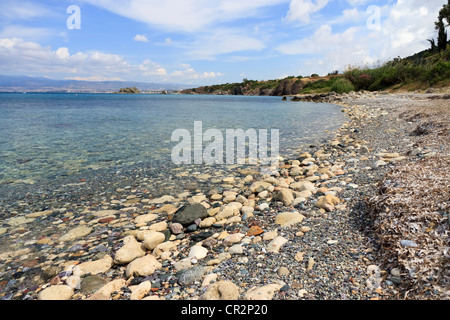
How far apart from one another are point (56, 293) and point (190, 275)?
154cm

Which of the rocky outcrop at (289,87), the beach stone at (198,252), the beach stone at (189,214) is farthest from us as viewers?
the rocky outcrop at (289,87)

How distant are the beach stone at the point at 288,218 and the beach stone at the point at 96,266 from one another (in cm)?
254

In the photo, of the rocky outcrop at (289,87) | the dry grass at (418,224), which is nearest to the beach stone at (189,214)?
the dry grass at (418,224)

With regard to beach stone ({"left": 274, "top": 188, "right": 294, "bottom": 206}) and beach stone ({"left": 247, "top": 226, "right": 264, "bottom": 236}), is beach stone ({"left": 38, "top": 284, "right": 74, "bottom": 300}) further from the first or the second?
beach stone ({"left": 274, "top": 188, "right": 294, "bottom": 206})

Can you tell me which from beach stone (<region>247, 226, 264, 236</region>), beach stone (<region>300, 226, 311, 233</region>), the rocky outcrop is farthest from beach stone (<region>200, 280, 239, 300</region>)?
the rocky outcrop

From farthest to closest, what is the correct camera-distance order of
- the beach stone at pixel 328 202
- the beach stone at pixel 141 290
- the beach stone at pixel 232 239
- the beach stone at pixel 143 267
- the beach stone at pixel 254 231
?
the beach stone at pixel 328 202 < the beach stone at pixel 254 231 < the beach stone at pixel 232 239 < the beach stone at pixel 143 267 < the beach stone at pixel 141 290

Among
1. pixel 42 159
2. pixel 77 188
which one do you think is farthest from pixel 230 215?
pixel 42 159

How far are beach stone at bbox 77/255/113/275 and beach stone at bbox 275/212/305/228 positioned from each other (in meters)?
2.54

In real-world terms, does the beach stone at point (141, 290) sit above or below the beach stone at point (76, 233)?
above

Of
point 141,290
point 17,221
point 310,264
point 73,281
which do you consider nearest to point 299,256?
point 310,264

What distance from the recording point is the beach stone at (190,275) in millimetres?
2783

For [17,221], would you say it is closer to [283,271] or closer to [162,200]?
[162,200]

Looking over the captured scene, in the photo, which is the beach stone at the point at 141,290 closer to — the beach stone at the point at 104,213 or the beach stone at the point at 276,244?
the beach stone at the point at 276,244
